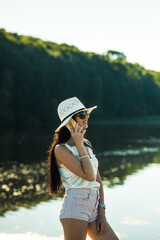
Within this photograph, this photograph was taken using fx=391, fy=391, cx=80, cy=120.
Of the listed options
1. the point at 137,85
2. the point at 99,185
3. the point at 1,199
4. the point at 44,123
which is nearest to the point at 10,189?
the point at 1,199

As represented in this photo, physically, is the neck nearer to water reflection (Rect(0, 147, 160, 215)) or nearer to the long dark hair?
the long dark hair

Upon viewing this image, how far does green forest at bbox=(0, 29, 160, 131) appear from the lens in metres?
49.9

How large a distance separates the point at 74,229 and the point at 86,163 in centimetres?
46

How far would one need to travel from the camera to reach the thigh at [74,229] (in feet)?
8.86

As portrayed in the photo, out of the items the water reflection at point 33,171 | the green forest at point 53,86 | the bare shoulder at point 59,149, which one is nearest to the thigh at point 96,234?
the bare shoulder at point 59,149

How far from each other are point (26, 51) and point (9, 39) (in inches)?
132

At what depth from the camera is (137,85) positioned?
105 m

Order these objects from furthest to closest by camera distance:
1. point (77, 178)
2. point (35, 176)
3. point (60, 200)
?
point (35, 176), point (60, 200), point (77, 178)

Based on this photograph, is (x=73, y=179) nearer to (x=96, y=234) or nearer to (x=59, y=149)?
(x=59, y=149)

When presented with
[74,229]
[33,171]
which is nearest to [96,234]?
[74,229]

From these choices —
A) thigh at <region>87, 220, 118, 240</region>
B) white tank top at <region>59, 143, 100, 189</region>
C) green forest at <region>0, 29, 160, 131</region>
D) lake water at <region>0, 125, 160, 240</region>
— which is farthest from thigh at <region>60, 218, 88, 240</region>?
green forest at <region>0, 29, 160, 131</region>

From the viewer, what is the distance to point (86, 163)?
2.74m

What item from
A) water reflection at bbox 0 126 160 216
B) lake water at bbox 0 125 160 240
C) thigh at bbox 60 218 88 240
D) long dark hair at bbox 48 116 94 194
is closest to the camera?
thigh at bbox 60 218 88 240

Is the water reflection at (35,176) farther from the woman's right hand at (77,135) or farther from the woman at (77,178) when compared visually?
the woman's right hand at (77,135)
